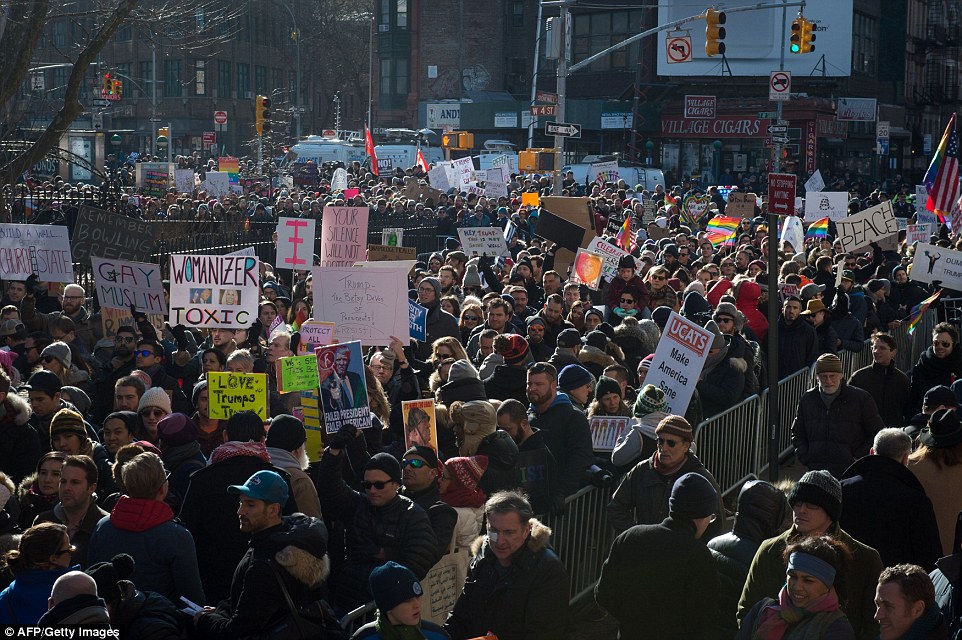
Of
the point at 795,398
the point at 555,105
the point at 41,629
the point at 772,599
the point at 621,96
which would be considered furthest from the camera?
the point at 621,96

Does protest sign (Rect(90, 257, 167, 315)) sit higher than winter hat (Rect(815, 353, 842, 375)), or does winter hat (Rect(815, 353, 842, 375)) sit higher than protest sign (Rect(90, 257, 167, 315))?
protest sign (Rect(90, 257, 167, 315))

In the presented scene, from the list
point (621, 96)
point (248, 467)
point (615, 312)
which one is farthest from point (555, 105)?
point (621, 96)

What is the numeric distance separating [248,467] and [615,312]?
23.6ft

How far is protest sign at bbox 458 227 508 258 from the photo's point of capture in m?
18.7

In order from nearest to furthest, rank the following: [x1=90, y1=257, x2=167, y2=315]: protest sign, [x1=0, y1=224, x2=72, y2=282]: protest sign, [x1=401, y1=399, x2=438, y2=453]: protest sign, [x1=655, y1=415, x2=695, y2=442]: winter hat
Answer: [x1=655, y1=415, x2=695, y2=442]: winter hat, [x1=401, y1=399, x2=438, y2=453]: protest sign, [x1=90, y1=257, x2=167, y2=315]: protest sign, [x1=0, y1=224, x2=72, y2=282]: protest sign

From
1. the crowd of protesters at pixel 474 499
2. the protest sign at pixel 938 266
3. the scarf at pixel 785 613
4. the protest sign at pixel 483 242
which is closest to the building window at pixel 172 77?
the protest sign at pixel 483 242

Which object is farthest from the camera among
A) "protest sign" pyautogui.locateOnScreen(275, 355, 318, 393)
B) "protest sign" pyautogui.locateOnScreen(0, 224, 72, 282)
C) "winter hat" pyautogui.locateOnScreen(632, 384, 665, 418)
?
"protest sign" pyautogui.locateOnScreen(0, 224, 72, 282)

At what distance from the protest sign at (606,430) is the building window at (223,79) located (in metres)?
76.6

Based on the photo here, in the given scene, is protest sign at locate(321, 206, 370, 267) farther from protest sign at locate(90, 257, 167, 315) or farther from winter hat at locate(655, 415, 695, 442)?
winter hat at locate(655, 415, 695, 442)

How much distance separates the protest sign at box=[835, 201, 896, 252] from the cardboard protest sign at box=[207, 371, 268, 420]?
37.8 ft

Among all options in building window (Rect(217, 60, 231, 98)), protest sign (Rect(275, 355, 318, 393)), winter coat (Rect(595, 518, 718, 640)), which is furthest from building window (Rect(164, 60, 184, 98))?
winter coat (Rect(595, 518, 718, 640))

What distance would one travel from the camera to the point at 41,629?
14.0ft

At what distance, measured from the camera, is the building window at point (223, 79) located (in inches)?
A: 3187

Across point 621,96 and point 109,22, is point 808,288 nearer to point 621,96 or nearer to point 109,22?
point 109,22
